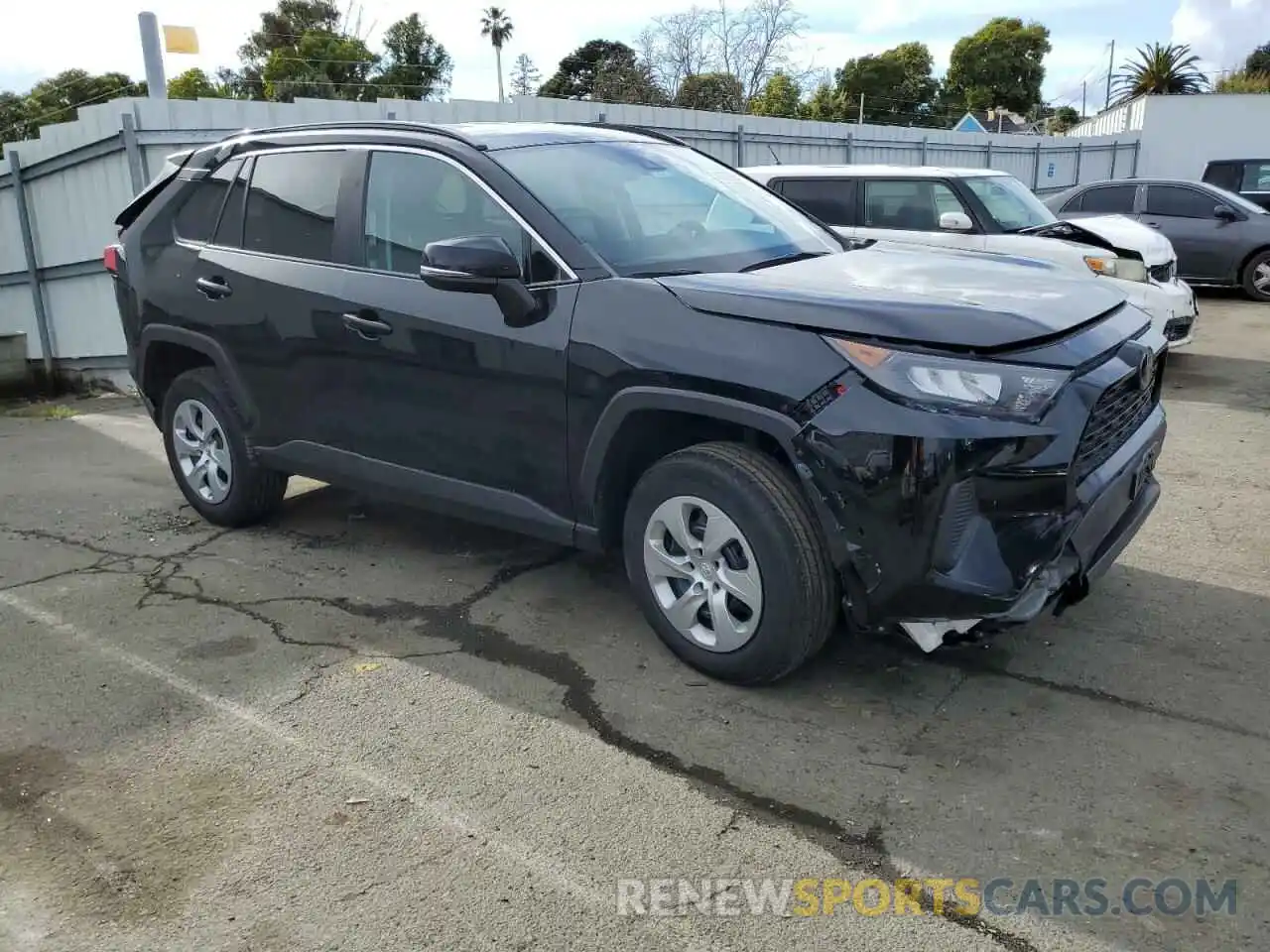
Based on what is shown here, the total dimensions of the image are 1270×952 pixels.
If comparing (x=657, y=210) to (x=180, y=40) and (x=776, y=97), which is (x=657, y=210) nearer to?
(x=180, y=40)

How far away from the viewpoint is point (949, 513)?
303 cm

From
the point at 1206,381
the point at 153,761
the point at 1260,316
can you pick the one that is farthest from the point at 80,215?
the point at 1260,316

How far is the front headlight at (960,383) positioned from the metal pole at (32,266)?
10317mm

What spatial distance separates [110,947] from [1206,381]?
8.64 m

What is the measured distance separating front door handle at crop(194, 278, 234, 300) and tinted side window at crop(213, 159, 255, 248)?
180mm

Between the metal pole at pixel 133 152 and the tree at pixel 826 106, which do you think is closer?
the metal pole at pixel 133 152

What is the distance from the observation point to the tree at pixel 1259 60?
64.5 m

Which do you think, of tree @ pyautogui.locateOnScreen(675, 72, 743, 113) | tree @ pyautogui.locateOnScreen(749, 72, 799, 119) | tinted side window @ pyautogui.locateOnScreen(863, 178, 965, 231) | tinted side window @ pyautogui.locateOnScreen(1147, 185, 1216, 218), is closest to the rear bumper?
tinted side window @ pyautogui.locateOnScreen(863, 178, 965, 231)

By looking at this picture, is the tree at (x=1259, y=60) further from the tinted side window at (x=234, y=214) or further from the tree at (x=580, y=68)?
the tinted side window at (x=234, y=214)

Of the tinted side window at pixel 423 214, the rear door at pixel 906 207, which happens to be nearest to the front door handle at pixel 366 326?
the tinted side window at pixel 423 214

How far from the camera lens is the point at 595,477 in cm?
371

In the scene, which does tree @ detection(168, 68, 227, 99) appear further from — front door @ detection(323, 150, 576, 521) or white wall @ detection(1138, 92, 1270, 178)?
front door @ detection(323, 150, 576, 521)

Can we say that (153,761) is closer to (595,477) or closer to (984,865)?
(595,477)

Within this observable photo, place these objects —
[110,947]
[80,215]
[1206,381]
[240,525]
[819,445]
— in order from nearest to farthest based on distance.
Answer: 1. [110,947]
2. [819,445]
3. [240,525]
4. [1206,381]
5. [80,215]
